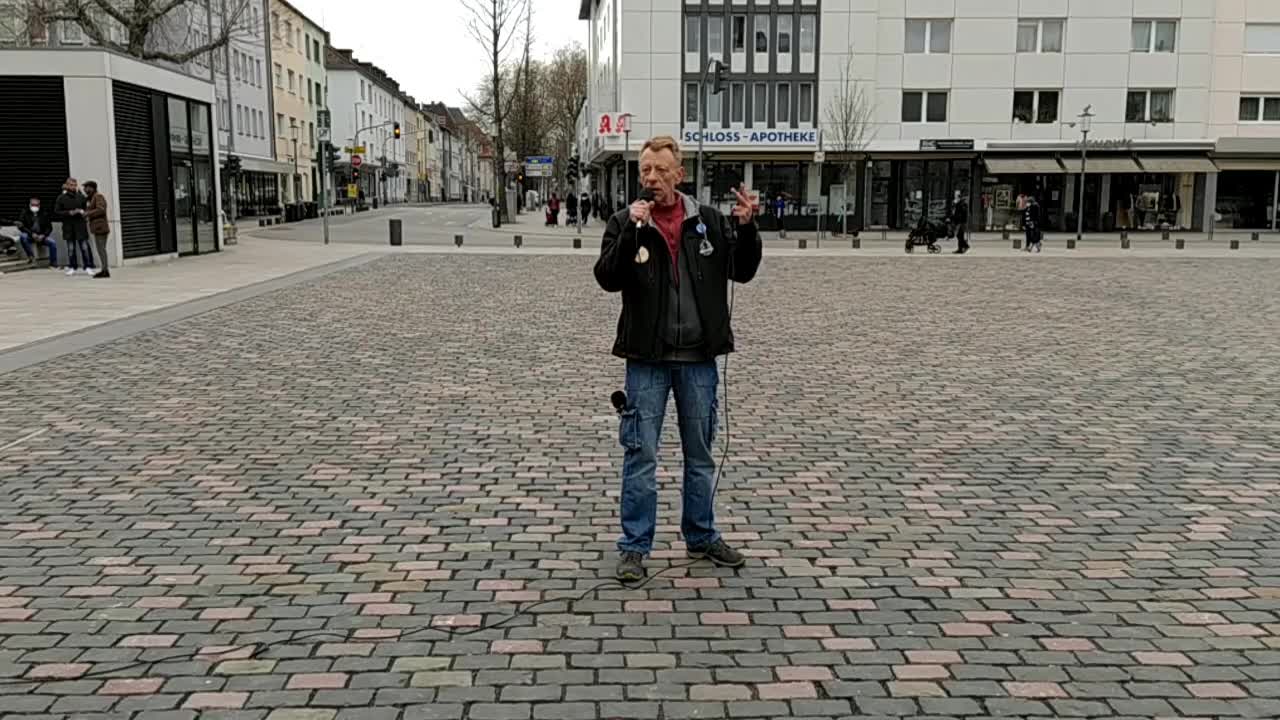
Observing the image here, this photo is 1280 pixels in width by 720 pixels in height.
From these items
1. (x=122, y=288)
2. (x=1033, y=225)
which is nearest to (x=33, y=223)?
(x=122, y=288)

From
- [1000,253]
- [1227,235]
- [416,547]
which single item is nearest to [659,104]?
[1000,253]

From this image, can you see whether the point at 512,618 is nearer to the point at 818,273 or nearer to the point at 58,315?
the point at 58,315

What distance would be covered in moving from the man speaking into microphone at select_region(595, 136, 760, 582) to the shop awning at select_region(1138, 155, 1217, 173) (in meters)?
48.3

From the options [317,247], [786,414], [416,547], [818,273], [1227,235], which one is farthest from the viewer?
[1227,235]

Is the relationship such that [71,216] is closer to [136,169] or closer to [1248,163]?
[136,169]

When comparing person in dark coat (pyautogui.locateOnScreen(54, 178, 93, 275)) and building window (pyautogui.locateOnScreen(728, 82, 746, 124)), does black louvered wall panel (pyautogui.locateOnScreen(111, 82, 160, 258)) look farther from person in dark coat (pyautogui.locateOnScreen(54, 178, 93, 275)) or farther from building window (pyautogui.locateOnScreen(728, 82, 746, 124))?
building window (pyautogui.locateOnScreen(728, 82, 746, 124))

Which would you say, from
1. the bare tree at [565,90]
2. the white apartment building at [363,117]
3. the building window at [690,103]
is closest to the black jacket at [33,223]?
the building window at [690,103]

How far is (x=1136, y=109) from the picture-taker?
4894 cm

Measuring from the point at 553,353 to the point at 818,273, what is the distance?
13602mm

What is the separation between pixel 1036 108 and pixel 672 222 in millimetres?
48327

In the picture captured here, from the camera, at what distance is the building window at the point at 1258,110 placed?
1932 inches

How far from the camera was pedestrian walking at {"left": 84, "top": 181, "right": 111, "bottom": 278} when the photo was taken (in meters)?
21.0

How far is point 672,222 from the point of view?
15.7 feet

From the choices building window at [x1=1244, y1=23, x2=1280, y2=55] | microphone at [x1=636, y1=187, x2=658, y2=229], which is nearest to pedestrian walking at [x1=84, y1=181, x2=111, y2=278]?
microphone at [x1=636, y1=187, x2=658, y2=229]
